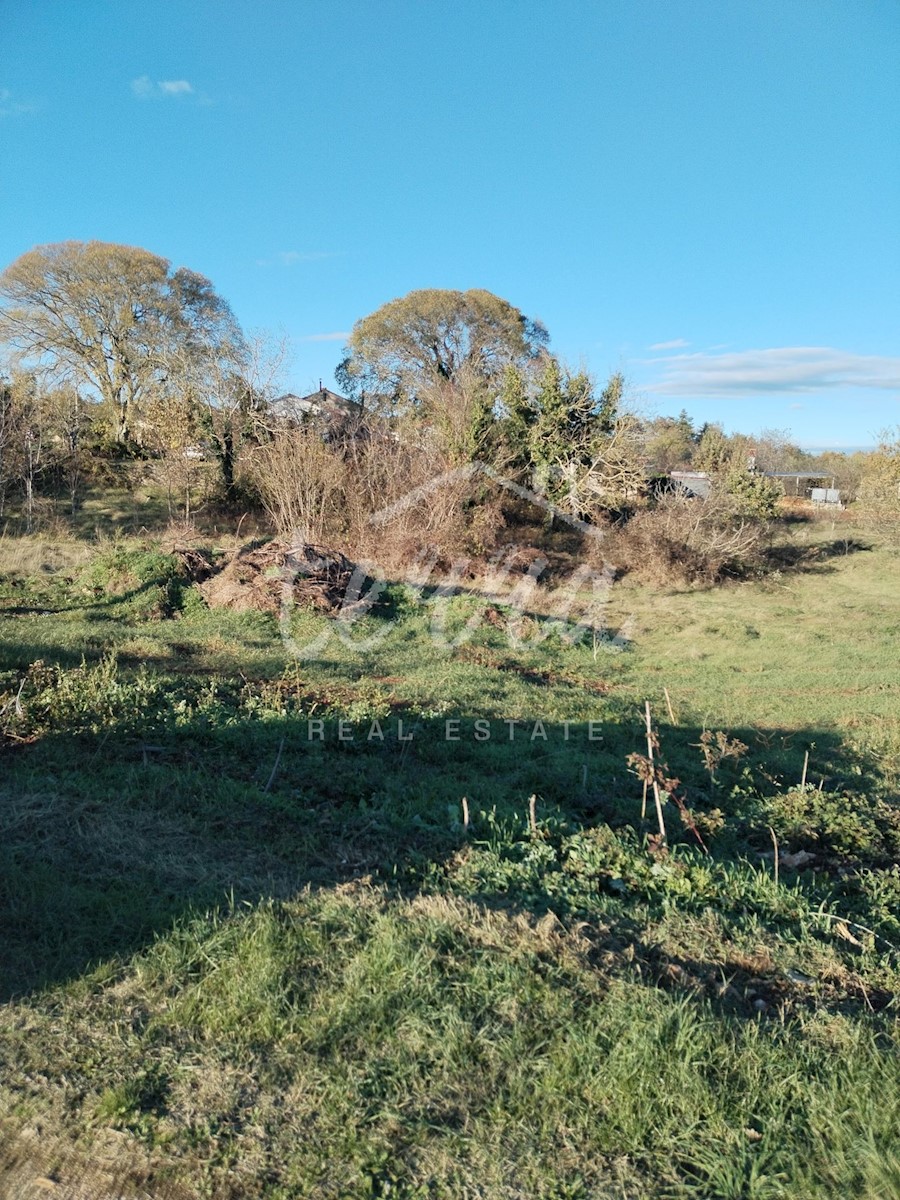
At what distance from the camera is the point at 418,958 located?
10.1 feet

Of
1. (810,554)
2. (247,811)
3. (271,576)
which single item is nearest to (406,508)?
(271,576)

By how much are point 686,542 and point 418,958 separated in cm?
2173

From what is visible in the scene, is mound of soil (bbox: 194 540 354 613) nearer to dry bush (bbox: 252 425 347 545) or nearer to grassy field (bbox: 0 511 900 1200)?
dry bush (bbox: 252 425 347 545)

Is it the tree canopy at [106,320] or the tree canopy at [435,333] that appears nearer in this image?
the tree canopy at [106,320]

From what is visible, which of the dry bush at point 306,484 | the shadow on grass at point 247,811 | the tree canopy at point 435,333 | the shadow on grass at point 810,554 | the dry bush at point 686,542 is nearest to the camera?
the shadow on grass at point 247,811

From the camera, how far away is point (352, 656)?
1123 cm

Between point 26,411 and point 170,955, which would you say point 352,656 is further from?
point 26,411

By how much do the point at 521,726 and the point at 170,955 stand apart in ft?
17.3

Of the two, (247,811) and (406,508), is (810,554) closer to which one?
(406,508)

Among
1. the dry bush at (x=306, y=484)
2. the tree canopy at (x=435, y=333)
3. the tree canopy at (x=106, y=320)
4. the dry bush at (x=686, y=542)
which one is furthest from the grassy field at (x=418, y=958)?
the tree canopy at (x=435, y=333)

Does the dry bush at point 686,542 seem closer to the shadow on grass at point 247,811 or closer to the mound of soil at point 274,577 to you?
the mound of soil at point 274,577

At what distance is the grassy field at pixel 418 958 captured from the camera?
227cm

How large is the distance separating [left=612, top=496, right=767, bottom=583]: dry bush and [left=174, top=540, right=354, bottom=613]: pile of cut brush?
417 inches

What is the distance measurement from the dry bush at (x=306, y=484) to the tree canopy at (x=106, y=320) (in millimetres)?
9759
